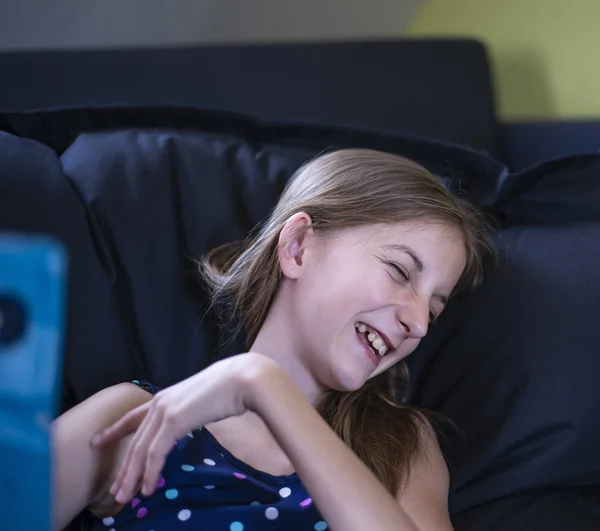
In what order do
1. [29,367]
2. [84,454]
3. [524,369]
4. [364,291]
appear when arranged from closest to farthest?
1. [29,367]
2. [84,454]
3. [364,291]
4. [524,369]

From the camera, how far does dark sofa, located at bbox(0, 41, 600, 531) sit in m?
1.01

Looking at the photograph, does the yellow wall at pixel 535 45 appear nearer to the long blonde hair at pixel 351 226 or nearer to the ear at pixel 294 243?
the long blonde hair at pixel 351 226

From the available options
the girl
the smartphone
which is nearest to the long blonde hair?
the girl

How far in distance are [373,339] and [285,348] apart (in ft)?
0.42

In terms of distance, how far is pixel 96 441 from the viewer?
83 centimetres

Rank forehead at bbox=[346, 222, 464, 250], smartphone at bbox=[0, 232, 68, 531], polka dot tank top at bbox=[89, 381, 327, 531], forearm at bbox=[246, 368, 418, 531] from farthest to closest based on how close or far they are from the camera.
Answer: forehead at bbox=[346, 222, 464, 250] < polka dot tank top at bbox=[89, 381, 327, 531] < forearm at bbox=[246, 368, 418, 531] < smartphone at bbox=[0, 232, 68, 531]

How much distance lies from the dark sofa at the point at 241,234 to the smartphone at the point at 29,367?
62 centimetres

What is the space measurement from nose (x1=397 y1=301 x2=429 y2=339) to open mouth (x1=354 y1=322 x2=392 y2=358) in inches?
1.2

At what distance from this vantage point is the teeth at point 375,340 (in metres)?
0.95

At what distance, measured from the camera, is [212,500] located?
906 millimetres

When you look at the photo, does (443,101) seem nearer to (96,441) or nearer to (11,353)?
(96,441)

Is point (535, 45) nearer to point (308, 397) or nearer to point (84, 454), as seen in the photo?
point (308, 397)

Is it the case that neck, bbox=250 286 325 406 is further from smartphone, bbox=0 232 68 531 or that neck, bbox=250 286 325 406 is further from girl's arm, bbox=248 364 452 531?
smartphone, bbox=0 232 68 531

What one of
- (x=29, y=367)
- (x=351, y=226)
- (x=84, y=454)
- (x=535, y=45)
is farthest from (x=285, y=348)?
(x=535, y=45)
